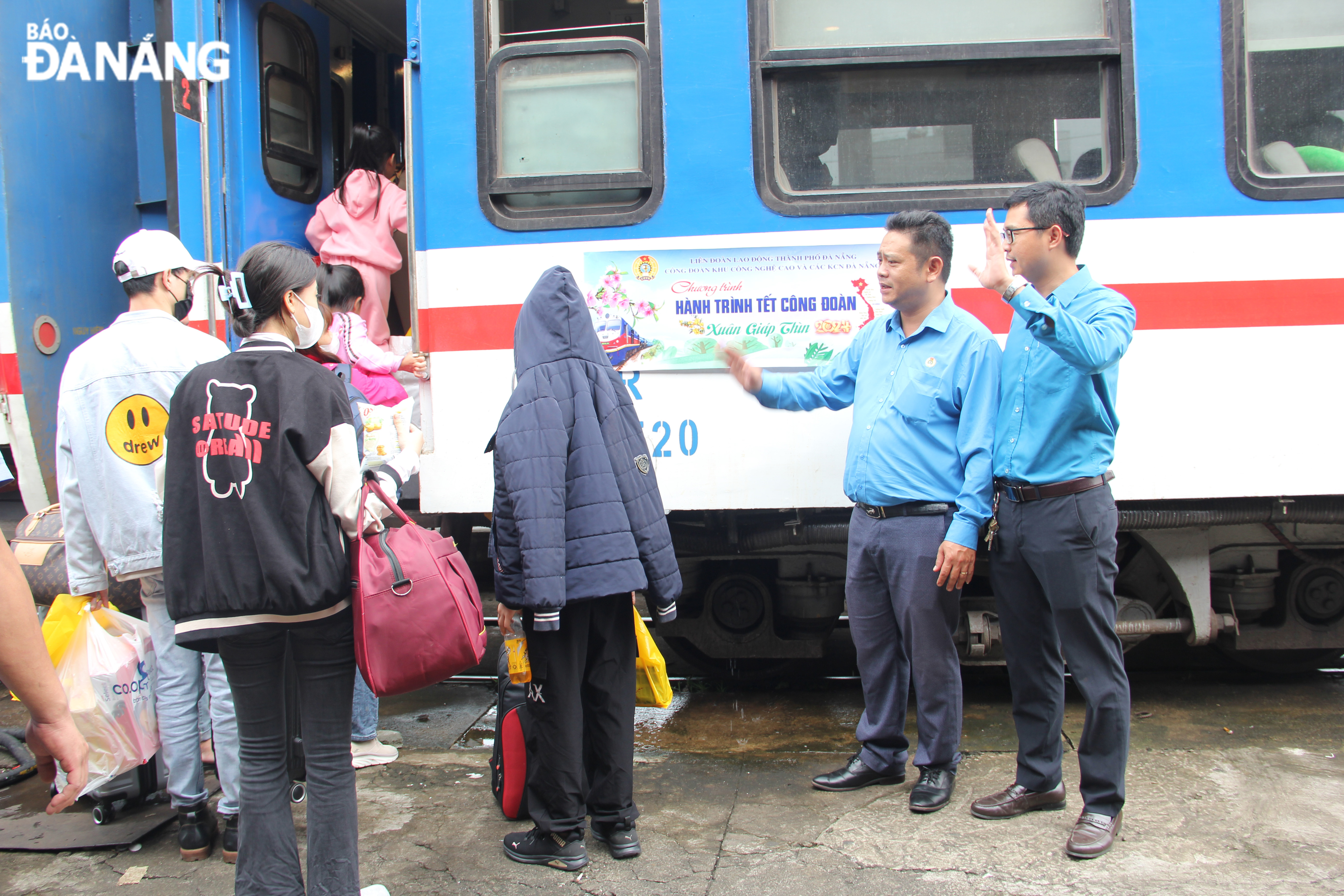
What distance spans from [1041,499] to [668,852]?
1533 mm

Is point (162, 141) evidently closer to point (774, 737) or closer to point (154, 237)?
point (154, 237)

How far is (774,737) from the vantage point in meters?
3.89

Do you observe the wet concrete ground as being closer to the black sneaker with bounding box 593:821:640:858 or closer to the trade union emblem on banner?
the black sneaker with bounding box 593:821:640:858

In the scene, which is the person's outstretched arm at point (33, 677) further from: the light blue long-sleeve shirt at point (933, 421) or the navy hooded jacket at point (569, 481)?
the light blue long-sleeve shirt at point (933, 421)

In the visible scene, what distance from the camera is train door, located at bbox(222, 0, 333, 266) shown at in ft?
12.8

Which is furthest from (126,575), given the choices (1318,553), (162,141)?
(1318,553)

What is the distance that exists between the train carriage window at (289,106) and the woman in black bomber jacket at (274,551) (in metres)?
1.96

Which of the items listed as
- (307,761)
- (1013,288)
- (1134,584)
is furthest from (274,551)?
(1134,584)

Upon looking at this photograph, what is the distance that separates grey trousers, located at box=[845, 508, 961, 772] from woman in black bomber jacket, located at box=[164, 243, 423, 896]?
162 cm

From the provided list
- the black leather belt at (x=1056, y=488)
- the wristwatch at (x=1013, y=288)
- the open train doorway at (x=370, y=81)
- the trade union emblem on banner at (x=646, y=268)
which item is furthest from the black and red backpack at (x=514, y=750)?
the open train doorway at (x=370, y=81)

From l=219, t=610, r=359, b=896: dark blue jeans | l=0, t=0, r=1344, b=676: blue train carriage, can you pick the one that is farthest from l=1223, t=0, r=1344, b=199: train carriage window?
l=219, t=610, r=359, b=896: dark blue jeans

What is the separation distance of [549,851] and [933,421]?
69.1 inches

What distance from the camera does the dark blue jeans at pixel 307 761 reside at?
7.93 feet

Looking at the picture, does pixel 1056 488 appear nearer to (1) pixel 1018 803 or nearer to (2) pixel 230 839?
(1) pixel 1018 803
